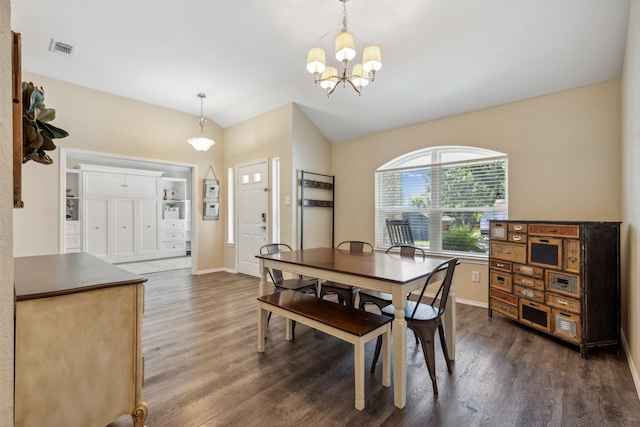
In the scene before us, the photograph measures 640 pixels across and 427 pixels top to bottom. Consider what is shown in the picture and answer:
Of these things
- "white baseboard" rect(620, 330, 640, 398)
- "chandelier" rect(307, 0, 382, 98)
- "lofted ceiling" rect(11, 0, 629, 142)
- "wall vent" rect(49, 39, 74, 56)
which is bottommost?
"white baseboard" rect(620, 330, 640, 398)

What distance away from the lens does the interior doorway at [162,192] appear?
4.18 m

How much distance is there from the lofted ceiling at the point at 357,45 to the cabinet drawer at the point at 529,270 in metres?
1.92

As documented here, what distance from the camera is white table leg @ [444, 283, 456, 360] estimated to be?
2297mm

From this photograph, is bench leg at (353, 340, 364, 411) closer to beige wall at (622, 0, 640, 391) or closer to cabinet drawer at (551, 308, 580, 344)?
beige wall at (622, 0, 640, 391)

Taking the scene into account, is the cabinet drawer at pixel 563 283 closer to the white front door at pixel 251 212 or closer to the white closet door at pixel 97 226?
the white front door at pixel 251 212

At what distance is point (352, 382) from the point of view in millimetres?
2027

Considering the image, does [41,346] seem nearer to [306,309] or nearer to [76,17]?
[306,309]


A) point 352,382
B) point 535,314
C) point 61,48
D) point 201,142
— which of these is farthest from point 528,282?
point 61,48

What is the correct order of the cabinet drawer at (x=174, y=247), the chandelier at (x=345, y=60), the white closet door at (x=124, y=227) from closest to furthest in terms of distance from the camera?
the chandelier at (x=345, y=60) < the white closet door at (x=124, y=227) < the cabinet drawer at (x=174, y=247)

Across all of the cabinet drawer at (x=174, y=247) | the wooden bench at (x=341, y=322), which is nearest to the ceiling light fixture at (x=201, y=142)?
the wooden bench at (x=341, y=322)

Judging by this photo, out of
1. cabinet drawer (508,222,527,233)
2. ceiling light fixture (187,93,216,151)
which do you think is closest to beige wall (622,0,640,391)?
cabinet drawer (508,222,527,233)

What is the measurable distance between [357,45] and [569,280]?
2968 millimetres

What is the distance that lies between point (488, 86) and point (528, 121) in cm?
61

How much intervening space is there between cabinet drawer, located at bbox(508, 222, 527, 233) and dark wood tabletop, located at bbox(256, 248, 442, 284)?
3.72ft
